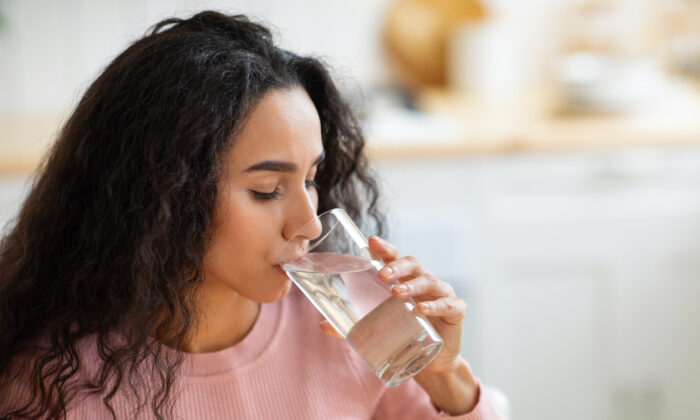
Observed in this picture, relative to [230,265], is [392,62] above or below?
below

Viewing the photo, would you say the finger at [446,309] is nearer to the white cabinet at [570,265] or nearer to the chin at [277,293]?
the chin at [277,293]

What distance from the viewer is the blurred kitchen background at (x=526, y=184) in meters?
2.14

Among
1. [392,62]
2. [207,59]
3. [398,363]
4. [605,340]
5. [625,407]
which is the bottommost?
[625,407]

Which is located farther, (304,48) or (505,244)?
(304,48)

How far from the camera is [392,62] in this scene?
8.73ft

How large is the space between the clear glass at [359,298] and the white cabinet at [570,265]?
1158mm

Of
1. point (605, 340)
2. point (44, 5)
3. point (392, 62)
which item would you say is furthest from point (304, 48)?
point (605, 340)

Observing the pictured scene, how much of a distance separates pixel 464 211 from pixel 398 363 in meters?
1.29

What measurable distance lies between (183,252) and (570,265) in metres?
1.48

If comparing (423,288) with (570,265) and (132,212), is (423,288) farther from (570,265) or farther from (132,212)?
(570,265)

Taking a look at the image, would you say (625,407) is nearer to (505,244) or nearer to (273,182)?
(505,244)

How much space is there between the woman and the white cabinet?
1029 millimetres

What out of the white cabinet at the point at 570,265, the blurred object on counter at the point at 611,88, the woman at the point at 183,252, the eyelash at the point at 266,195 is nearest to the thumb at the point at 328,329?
the woman at the point at 183,252

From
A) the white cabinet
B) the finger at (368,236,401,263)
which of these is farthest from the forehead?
the white cabinet
